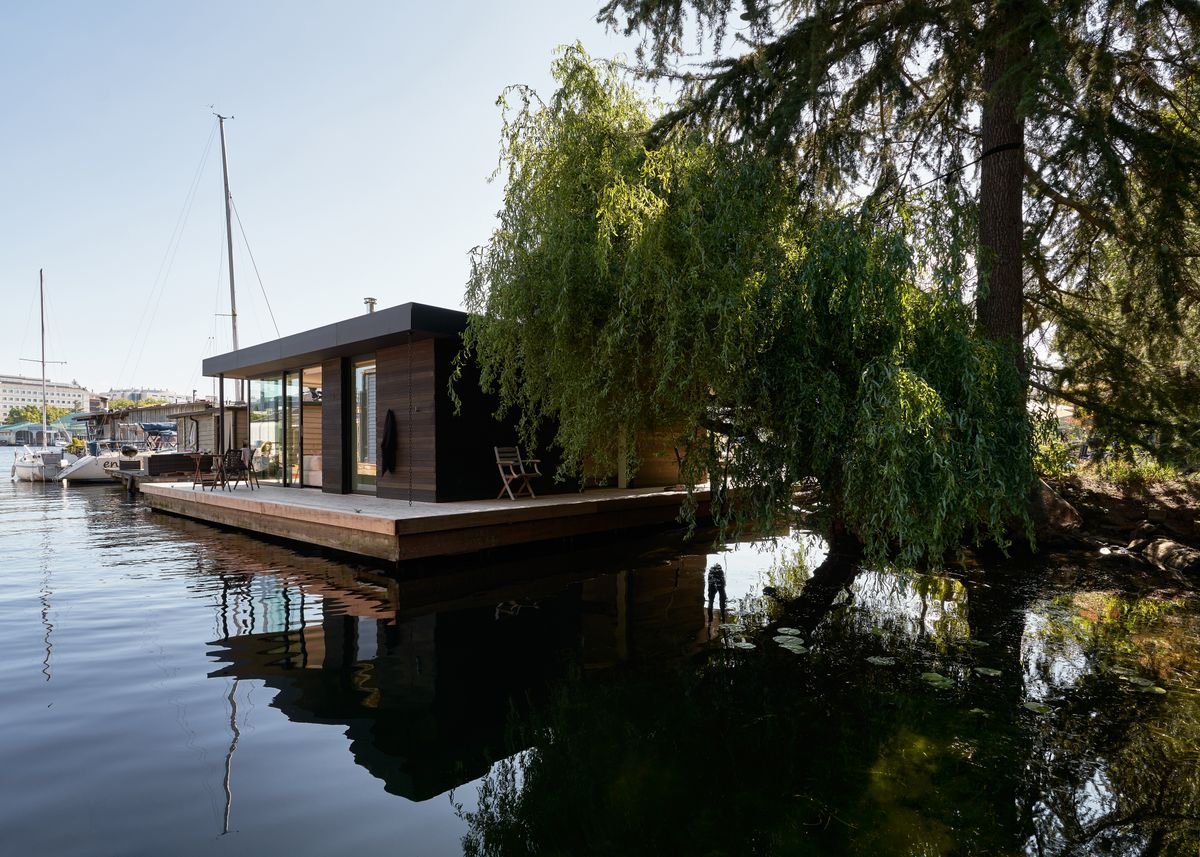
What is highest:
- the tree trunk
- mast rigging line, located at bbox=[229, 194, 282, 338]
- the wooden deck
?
mast rigging line, located at bbox=[229, 194, 282, 338]

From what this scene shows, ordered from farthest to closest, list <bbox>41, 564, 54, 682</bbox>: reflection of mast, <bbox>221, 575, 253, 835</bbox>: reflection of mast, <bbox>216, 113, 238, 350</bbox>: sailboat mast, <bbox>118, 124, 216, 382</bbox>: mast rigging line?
1. <bbox>118, 124, 216, 382</bbox>: mast rigging line
2. <bbox>216, 113, 238, 350</bbox>: sailboat mast
3. <bbox>41, 564, 54, 682</bbox>: reflection of mast
4. <bbox>221, 575, 253, 835</bbox>: reflection of mast

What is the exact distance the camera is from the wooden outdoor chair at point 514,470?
838 centimetres

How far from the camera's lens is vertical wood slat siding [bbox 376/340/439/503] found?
8.28 metres

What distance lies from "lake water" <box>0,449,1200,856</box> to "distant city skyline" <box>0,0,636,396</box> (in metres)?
3.80

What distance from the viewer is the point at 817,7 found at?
5676 mm

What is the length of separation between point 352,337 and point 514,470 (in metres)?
2.79

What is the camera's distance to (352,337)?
8.40 m

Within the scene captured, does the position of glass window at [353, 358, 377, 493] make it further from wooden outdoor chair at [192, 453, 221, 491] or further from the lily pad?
the lily pad

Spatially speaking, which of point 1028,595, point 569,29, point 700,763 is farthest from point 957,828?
point 569,29

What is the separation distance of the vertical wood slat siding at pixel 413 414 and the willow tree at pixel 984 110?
4.33 meters

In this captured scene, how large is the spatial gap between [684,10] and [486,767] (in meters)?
6.23

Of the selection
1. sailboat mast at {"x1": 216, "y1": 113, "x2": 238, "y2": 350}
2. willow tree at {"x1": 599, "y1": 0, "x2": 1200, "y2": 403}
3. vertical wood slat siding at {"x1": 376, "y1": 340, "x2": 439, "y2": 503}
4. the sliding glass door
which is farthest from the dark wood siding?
sailboat mast at {"x1": 216, "y1": 113, "x2": 238, "y2": 350}

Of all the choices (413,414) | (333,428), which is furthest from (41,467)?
(413,414)

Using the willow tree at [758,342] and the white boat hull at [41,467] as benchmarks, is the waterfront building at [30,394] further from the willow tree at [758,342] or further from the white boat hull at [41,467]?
the willow tree at [758,342]
